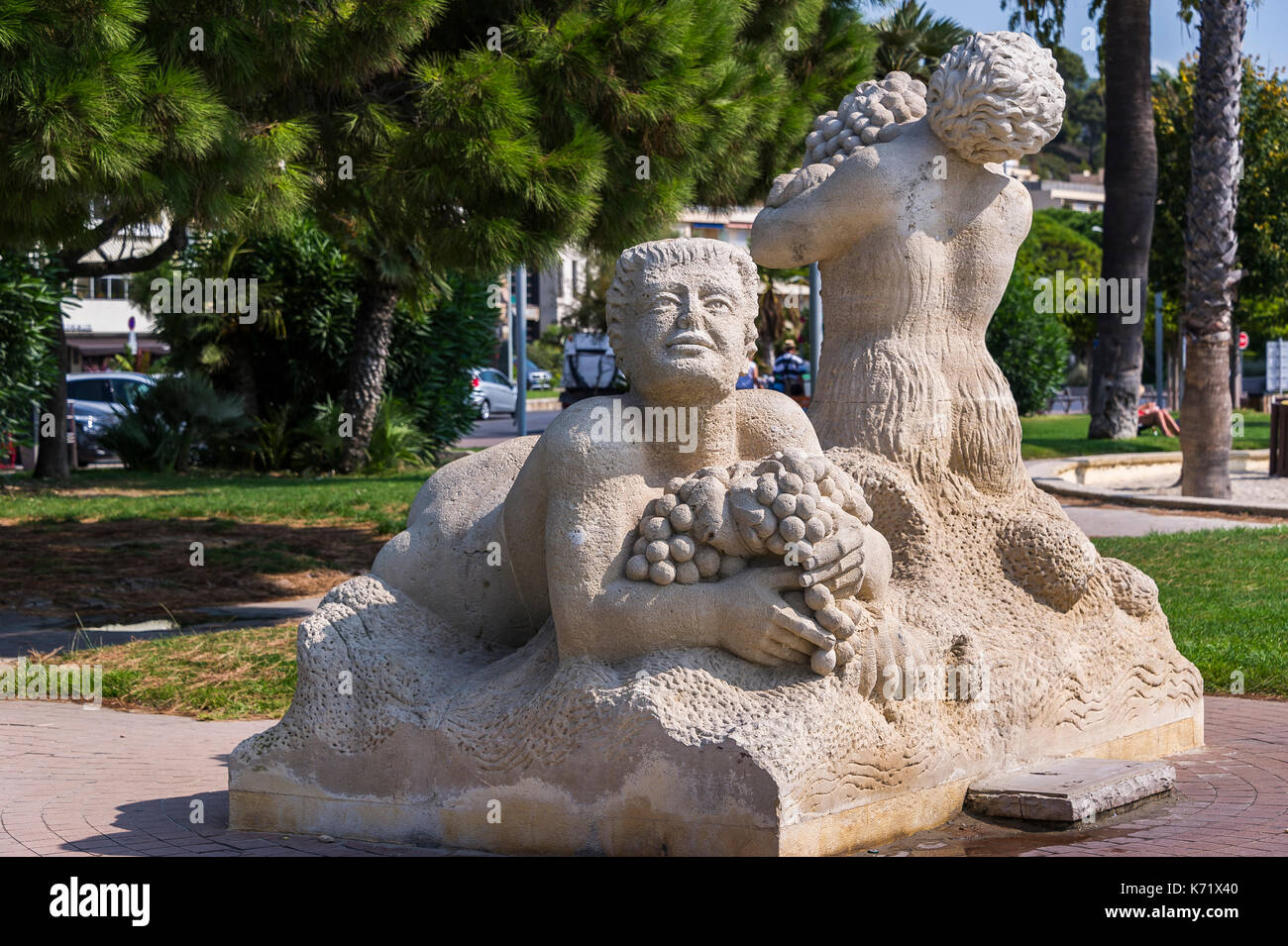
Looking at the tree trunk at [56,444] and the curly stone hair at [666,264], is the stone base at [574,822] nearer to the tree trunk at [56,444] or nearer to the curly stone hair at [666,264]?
the curly stone hair at [666,264]

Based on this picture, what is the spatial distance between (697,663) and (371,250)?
9584 millimetres

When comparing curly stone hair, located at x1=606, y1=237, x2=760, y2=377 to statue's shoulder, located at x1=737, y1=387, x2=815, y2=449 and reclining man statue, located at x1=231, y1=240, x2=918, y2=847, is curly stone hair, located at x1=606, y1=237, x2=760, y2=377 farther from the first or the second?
statue's shoulder, located at x1=737, y1=387, x2=815, y2=449

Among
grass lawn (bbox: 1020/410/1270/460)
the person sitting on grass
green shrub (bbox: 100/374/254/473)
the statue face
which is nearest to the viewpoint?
the statue face

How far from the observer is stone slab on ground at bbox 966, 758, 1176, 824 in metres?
4.71

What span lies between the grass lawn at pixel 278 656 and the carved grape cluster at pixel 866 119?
3222 mm

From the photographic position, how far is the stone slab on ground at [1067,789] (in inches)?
185

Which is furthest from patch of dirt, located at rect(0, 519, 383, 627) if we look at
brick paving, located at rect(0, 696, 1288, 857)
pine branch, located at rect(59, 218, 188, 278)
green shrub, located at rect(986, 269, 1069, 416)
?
green shrub, located at rect(986, 269, 1069, 416)

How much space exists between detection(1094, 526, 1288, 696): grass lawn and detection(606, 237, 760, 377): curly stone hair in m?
3.91

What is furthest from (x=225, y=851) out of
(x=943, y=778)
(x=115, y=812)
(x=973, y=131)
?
(x=973, y=131)

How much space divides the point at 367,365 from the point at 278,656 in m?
12.2

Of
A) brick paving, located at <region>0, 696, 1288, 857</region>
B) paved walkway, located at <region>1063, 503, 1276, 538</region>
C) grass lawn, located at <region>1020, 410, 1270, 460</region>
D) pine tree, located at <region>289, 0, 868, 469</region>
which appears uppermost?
pine tree, located at <region>289, 0, 868, 469</region>

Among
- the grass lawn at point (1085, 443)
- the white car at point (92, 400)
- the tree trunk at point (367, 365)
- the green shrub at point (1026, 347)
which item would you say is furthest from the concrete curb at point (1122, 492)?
the white car at point (92, 400)

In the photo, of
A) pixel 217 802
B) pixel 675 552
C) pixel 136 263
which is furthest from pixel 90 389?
pixel 675 552

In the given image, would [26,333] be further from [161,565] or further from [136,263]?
[136,263]
